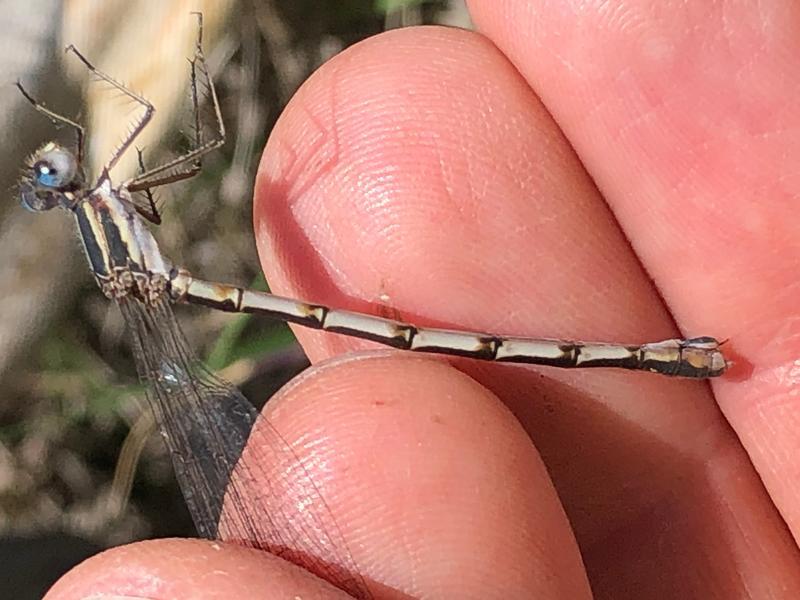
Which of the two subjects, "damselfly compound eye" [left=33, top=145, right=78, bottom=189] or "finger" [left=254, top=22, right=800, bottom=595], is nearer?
"finger" [left=254, top=22, right=800, bottom=595]

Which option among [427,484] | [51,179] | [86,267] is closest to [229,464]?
[427,484]

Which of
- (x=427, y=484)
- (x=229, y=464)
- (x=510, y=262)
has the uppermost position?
(x=510, y=262)

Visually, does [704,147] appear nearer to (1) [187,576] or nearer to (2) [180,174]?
(2) [180,174]

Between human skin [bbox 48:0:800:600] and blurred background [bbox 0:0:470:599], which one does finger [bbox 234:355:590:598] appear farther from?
blurred background [bbox 0:0:470:599]

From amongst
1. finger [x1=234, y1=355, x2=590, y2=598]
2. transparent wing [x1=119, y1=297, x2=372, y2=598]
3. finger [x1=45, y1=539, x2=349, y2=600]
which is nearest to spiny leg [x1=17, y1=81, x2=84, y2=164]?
transparent wing [x1=119, y1=297, x2=372, y2=598]

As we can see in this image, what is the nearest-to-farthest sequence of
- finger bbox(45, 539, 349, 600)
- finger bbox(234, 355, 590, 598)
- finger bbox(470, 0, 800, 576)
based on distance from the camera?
finger bbox(45, 539, 349, 600) → finger bbox(234, 355, 590, 598) → finger bbox(470, 0, 800, 576)

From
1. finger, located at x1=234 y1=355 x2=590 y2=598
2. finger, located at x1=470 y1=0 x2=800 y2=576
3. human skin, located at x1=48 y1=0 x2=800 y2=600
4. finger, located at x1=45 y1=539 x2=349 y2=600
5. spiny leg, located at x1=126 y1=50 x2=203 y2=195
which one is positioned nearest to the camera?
finger, located at x1=45 y1=539 x2=349 y2=600
